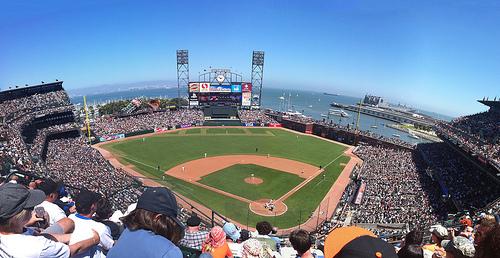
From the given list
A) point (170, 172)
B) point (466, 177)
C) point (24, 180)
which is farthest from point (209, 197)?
point (466, 177)

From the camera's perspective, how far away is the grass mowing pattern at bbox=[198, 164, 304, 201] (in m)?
31.2

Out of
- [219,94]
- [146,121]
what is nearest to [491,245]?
[146,121]

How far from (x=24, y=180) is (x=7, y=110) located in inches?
1851

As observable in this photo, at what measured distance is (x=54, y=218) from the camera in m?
5.38

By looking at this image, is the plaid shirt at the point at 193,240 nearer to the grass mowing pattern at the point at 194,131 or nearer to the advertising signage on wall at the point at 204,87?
the grass mowing pattern at the point at 194,131

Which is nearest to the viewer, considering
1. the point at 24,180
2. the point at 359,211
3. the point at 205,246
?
the point at 205,246

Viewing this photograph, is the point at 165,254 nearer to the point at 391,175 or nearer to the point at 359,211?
the point at 359,211

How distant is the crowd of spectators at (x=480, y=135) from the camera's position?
3011 centimetres

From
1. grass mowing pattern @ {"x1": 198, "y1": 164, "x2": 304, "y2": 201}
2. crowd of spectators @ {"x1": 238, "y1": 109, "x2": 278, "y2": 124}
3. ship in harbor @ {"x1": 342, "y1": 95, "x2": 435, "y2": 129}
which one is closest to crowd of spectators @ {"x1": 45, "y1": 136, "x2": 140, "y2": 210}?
grass mowing pattern @ {"x1": 198, "y1": 164, "x2": 304, "y2": 201}

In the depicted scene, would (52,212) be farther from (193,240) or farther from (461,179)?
(461,179)

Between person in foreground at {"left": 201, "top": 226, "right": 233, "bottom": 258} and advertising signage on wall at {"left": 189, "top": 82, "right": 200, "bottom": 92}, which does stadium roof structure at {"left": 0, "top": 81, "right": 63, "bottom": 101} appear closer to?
advertising signage on wall at {"left": 189, "top": 82, "right": 200, "bottom": 92}

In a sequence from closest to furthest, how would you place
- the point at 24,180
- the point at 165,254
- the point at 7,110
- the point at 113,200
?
the point at 165,254 < the point at 24,180 < the point at 113,200 < the point at 7,110

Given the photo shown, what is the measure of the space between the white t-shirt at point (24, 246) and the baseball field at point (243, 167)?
2280cm

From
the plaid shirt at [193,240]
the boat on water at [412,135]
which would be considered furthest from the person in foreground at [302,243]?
the boat on water at [412,135]
